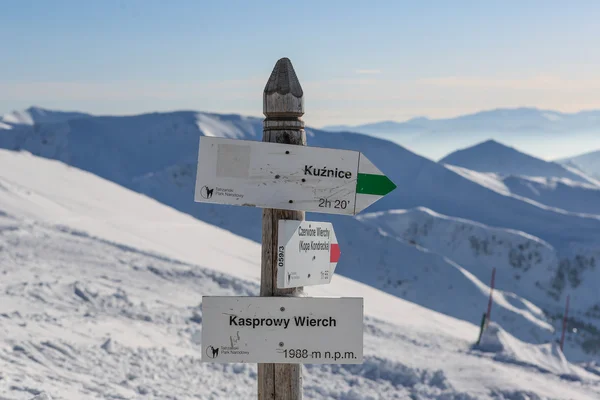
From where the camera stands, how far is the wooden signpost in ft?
9.77

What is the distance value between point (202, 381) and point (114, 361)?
995 millimetres

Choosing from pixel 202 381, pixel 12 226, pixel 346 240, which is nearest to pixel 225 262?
pixel 12 226

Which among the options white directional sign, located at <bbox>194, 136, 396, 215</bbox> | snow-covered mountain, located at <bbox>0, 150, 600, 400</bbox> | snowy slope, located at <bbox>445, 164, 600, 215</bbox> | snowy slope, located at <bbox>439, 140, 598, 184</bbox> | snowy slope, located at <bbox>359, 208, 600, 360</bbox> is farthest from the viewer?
snowy slope, located at <bbox>439, 140, 598, 184</bbox>

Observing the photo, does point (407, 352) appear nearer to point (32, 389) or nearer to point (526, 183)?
point (32, 389)

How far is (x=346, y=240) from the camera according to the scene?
1387 inches

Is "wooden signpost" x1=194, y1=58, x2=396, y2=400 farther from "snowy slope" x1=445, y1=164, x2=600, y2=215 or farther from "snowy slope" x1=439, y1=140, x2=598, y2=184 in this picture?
"snowy slope" x1=439, y1=140, x2=598, y2=184

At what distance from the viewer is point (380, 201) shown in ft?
217

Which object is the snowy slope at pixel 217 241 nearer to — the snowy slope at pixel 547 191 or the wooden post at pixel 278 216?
the wooden post at pixel 278 216

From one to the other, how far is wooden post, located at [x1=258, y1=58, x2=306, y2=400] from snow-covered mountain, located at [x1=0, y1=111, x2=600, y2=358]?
2650cm

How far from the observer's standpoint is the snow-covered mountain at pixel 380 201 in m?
31.1

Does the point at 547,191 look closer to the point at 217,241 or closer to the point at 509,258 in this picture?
the point at 509,258

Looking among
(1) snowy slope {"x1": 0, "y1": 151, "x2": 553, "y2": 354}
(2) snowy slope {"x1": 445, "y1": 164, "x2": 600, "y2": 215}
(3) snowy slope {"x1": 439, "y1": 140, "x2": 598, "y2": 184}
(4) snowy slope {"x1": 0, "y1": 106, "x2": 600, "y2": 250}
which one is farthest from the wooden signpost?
(3) snowy slope {"x1": 439, "y1": 140, "x2": 598, "y2": 184}

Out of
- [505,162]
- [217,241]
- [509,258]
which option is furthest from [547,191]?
[217,241]

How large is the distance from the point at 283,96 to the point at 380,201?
63.5 m
